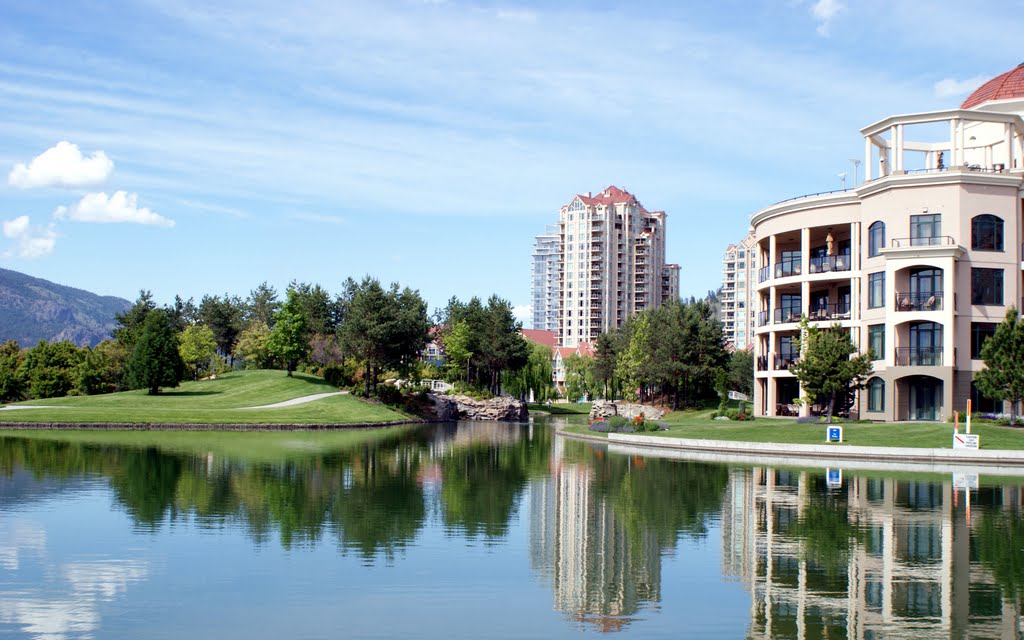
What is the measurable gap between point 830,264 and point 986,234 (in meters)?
10.7

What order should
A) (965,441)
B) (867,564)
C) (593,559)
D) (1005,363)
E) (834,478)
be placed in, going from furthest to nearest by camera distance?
(1005,363)
(965,441)
(834,478)
(593,559)
(867,564)

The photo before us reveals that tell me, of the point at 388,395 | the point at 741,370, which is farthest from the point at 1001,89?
the point at 388,395

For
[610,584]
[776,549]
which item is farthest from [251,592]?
[776,549]

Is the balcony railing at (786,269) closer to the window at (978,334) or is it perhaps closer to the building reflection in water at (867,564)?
the window at (978,334)

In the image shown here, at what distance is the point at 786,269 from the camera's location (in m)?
68.7

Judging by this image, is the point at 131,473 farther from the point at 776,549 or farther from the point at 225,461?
the point at 776,549

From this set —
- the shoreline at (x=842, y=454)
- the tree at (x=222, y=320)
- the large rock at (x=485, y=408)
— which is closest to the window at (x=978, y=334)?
the shoreline at (x=842, y=454)

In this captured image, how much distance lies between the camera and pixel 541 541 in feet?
62.4

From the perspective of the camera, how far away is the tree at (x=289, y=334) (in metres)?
89.6

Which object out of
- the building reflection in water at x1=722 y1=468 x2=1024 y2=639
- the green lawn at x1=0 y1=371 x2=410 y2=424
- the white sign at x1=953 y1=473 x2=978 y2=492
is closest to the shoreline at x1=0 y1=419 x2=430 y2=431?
the green lawn at x1=0 y1=371 x2=410 y2=424

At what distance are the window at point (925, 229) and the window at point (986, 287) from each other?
2.96 m

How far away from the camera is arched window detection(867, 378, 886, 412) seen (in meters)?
57.2

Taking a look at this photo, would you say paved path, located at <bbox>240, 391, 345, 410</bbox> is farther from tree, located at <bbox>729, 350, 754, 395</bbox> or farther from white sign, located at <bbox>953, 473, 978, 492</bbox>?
white sign, located at <bbox>953, 473, 978, 492</bbox>

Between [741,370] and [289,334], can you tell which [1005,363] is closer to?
[741,370]
